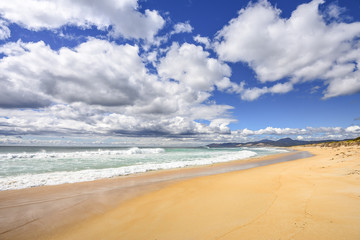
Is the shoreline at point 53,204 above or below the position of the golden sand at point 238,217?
below

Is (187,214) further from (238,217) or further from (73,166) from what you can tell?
(73,166)

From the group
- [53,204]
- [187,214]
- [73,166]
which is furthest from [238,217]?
[73,166]

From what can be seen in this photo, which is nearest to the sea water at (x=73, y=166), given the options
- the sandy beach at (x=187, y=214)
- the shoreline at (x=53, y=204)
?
the shoreline at (x=53, y=204)

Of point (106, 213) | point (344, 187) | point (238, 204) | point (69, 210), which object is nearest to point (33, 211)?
point (69, 210)

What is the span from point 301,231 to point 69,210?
6.95 m

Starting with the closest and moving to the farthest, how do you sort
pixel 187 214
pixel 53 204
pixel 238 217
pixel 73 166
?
1. pixel 238 217
2. pixel 187 214
3. pixel 53 204
4. pixel 73 166

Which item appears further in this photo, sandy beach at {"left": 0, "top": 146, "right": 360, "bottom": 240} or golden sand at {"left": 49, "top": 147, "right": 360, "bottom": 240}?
sandy beach at {"left": 0, "top": 146, "right": 360, "bottom": 240}

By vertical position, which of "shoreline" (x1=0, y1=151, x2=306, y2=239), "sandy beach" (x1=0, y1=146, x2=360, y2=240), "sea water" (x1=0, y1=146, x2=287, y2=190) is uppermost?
"sandy beach" (x1=0, y1=146, x2=360, y2=240)

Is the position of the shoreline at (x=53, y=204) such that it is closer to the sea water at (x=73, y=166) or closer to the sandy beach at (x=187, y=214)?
the sandy beach at (x=187, y=214)

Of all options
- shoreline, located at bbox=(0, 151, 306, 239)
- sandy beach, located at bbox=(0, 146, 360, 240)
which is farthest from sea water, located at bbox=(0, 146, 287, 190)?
sandy beach, located at bbox=(0, 146, 360, 240)

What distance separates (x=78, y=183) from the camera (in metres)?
9.67

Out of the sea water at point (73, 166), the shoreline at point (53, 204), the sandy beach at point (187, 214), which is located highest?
the sandy beach at point (187, 214)

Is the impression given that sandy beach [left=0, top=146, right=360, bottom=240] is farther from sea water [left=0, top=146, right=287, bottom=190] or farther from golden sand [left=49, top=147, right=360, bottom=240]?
sea water [left=0, top=146, right=287, bottom=190]

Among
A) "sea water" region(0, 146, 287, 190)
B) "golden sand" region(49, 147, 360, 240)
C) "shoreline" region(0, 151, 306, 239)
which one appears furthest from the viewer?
"sea water" region(0, 146, 287, 190)
